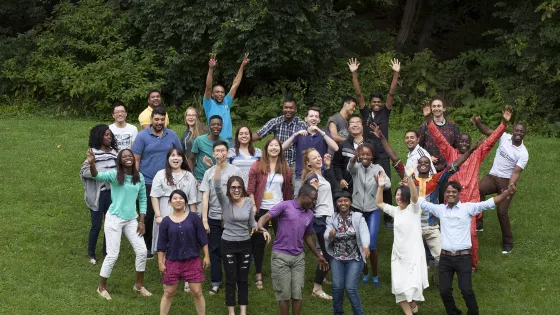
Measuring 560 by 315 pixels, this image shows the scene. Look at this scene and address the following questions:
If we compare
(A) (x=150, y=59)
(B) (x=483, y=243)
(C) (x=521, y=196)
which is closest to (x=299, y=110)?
(A) (x=150, y=59)

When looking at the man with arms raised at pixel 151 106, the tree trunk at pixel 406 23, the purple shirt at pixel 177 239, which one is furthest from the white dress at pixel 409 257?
the tree trunk at pixel 406 23

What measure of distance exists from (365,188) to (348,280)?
5.48 feet

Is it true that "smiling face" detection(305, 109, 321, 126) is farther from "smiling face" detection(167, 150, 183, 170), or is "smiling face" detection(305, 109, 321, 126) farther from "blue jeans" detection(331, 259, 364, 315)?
"blue jeans" detection(331, 259, 364, 315)

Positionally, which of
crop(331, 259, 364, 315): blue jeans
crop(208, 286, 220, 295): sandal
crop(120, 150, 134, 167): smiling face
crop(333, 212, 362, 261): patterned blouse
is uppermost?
crop(120, 150, 134, 167): smiling face

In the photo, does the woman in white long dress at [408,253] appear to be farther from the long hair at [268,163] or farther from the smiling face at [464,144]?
the smiling face at [464,144]

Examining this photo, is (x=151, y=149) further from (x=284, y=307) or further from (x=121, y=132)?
(x=284, y=307)

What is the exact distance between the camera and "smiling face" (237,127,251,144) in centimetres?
1093

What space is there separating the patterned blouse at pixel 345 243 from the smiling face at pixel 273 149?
1.39 meters

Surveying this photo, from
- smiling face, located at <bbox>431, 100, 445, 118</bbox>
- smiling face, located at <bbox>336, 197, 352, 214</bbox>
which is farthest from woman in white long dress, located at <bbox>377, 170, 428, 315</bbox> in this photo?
smiling face, located at <bbox>431, 100, 445, 118</bbox>

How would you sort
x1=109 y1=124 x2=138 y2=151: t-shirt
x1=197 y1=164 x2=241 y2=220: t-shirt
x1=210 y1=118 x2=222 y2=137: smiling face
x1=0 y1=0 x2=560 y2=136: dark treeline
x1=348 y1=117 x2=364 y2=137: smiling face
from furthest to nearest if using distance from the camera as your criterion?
x1=0 y1=0 x2=560 y2=136: dark treeline → x1=109 y1=124 x2=138 y2=151: t-shirt → x1=348 y1=117 x2=364 y2=137: smiling face → x1=210 y1=118 x2=222 y2=137: smiling face → x1=197 y1=164 x2=241 y2=220: t-shirt

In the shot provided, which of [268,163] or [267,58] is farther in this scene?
[267,58]

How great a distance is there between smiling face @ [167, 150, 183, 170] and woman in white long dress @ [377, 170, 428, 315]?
2530 millimetres

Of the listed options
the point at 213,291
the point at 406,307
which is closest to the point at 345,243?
the point at 406,307

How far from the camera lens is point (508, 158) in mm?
12344
